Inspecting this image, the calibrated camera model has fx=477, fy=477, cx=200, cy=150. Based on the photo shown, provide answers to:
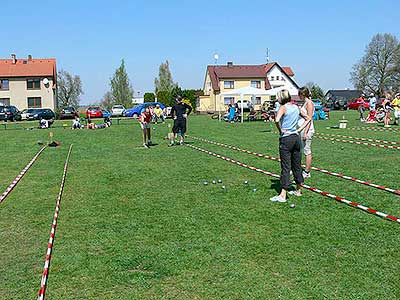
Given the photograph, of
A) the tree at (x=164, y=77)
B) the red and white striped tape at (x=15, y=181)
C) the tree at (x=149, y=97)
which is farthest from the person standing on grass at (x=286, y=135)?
the tree at (x=164, y=77)

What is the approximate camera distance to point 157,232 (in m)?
6.19

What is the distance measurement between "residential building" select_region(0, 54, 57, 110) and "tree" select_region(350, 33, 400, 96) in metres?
48.3

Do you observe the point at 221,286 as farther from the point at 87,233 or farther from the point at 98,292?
the point at 87,233

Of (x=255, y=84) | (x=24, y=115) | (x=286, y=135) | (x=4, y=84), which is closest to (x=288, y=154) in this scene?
(x=286, y=135)

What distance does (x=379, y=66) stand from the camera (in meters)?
76.9

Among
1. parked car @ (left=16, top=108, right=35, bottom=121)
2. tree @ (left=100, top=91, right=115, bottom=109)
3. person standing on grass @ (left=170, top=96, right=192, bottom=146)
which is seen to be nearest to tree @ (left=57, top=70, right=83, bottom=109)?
tree @ (left=100, top=91, right=115, bottom=109)

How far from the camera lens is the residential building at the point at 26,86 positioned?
65.2 meters

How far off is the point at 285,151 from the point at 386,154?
658 cm

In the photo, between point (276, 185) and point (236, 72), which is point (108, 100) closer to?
point (236, 72)

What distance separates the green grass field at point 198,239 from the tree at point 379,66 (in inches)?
2799

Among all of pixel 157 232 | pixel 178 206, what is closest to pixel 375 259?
pixel 157 232

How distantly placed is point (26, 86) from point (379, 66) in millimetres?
54210

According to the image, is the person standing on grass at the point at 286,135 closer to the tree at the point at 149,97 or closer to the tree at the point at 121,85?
the tree at the point at 149,97

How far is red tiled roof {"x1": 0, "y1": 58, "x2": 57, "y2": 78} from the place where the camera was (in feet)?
216
